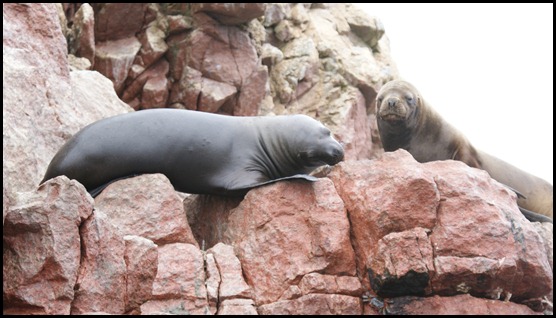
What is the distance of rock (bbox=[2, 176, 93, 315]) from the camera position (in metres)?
4.32

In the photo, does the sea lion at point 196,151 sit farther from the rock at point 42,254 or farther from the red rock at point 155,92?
the red rock at point 155,92

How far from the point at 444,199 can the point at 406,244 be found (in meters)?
0.66

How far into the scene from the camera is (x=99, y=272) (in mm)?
4574

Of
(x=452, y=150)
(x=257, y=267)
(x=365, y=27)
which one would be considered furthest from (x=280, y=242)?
(x=365, y=27)

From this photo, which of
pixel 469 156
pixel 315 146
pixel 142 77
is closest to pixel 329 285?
pixel 315 146

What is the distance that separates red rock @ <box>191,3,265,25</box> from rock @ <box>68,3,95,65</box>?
1937 millimetres

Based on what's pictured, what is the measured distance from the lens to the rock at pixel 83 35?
1210 centimetres

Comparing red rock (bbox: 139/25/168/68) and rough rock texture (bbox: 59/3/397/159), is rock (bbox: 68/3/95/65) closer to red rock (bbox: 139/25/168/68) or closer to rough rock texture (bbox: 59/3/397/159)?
rough rock texture (bbox: 59/3/397/159)

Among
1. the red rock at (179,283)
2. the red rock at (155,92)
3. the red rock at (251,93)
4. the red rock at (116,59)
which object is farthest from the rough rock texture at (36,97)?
the red rock at (251,93)

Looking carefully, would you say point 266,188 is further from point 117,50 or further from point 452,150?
point 117,50

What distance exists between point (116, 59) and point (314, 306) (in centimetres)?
856

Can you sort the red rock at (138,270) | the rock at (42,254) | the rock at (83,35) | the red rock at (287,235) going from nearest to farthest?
the rock at (42,254) → the red rock at (138,270) → the red rock at (287,235) → the rock at (83,35)

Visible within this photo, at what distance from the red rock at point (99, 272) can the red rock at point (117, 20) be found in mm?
9075

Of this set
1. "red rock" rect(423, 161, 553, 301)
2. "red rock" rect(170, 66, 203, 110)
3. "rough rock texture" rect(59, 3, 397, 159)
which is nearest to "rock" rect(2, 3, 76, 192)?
"red rock" rect(423, 161, 553, 301)
